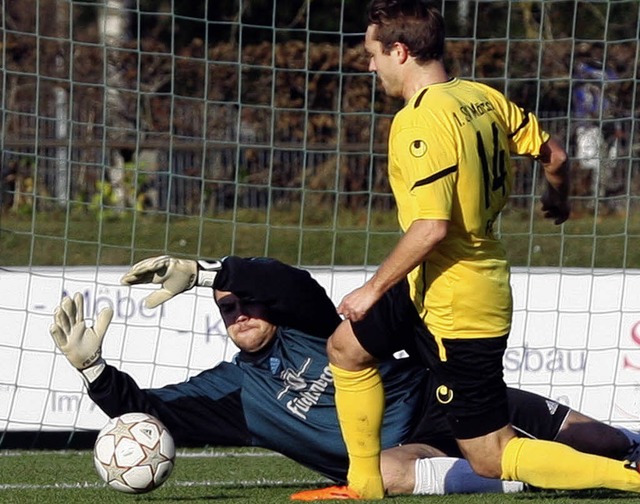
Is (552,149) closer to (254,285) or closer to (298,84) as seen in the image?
(254,285)

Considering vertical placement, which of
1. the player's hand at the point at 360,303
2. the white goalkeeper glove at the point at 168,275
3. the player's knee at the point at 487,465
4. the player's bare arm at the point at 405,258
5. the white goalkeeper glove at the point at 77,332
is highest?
the player's bare arm at the point at 405,258

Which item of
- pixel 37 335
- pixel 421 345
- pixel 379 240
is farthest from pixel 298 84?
pixel 421 345

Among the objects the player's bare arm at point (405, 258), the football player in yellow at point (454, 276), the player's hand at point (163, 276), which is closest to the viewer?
the player's bare arm at point (405, 258)

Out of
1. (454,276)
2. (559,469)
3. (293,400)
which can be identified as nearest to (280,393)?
(293,400)

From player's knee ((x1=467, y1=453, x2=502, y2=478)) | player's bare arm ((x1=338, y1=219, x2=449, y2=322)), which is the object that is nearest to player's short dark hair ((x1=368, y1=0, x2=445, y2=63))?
player's bare arm ((x1=338, y1=219, x2=449, y2=322))

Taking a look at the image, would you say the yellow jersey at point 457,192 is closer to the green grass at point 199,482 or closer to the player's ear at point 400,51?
the player's ear at point 400,51

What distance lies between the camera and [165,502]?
5.42 metres

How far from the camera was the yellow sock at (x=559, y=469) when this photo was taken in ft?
16.3

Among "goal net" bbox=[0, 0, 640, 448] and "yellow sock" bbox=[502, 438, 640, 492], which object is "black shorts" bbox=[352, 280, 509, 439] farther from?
"goal net" bbox=[0, 0, 640, 448]

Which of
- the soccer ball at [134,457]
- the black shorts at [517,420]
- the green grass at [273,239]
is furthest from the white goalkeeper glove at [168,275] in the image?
the green grass at [273,239]

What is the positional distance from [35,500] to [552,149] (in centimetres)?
244

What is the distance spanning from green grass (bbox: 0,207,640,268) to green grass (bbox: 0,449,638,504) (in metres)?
4.31

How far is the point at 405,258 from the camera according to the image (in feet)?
15.3

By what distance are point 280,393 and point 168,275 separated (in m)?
0.82
